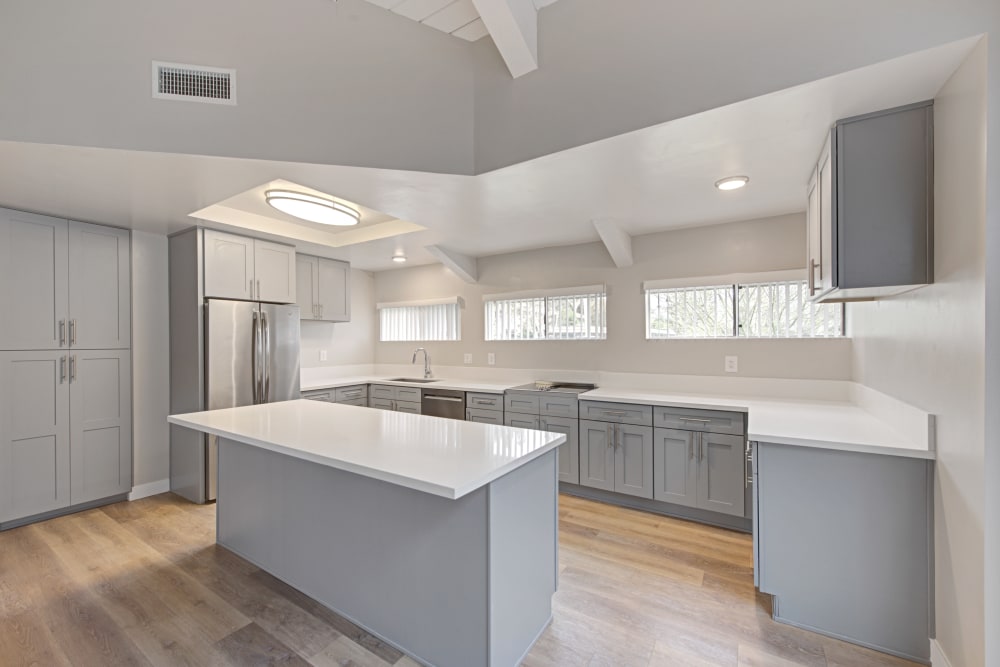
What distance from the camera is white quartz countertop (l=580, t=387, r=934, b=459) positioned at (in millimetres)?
1729

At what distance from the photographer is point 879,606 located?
1721 mm

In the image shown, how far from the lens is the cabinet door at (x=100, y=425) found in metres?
3.11

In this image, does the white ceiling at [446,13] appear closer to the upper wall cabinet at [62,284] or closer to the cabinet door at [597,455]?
the cabinet door at [597,455]

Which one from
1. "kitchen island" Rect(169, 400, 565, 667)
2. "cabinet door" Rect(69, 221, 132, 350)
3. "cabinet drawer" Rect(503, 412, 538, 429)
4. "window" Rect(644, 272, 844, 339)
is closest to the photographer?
"kitchen island" Rect(169, 400, 565, 667)

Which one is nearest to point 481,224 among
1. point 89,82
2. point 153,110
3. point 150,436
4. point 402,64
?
point 402,64

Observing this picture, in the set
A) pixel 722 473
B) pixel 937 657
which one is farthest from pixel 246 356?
pixel 937 657

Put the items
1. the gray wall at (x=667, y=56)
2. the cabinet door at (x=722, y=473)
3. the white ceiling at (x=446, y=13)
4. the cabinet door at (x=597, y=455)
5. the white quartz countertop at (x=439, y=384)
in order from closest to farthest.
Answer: the gray wall at (x=667, y=56), the white ceiling at (x=446, y=13), the cabinet door at (x=722, y=473), the cabinet door at (x=597, y=455), the white quartz countertop at (x=439, y=384)

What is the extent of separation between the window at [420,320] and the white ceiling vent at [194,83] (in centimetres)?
296

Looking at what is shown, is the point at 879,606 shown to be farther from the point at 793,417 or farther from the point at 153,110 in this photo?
the point at 153,110

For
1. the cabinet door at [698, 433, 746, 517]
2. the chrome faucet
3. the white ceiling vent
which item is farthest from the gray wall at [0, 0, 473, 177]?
the chrome faucet

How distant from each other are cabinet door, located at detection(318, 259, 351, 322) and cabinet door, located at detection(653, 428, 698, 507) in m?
3.40

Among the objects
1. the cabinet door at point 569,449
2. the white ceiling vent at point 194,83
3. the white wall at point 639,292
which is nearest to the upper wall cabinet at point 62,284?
the white ceiling vent at point 194,83

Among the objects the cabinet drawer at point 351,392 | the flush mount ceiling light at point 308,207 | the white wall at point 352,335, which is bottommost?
the cabinet drawer at point 351,392

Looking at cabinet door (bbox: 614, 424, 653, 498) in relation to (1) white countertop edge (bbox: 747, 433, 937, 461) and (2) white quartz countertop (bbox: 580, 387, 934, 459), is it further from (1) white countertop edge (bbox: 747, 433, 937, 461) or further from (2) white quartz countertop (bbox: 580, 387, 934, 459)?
(1) white countertop edge (bbox: 747, 433, 937, 461)
